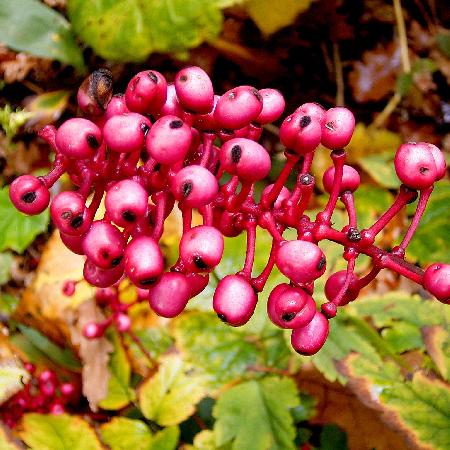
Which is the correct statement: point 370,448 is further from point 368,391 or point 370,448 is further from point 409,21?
point 409,21

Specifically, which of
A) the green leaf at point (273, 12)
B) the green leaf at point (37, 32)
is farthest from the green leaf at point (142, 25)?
the green leaf at point (273, 12)

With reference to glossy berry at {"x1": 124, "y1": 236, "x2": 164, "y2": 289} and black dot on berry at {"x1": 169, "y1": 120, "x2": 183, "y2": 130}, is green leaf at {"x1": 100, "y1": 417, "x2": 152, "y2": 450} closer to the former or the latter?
glossy berry at {"x1": 124, "y1": 236, "x2": 164, "y2": 289}

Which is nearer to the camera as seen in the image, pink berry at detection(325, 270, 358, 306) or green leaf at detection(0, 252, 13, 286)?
pink berry at detection(325, 270, 358, 306)

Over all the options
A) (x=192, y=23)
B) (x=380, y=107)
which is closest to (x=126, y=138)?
(x=192, y=23)

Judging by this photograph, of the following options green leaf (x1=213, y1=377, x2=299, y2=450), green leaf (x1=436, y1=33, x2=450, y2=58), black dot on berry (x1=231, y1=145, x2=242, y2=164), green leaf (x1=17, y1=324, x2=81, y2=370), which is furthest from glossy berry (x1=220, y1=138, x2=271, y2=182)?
green leaf (x1=436, y1=33, x2=450, y2=58)

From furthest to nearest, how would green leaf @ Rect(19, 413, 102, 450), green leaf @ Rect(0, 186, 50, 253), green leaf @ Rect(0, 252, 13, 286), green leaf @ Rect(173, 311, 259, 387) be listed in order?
1. green leaf @ Rect(0, 252, 13, 286)
2. green leaf @ Rect(0, 186, 50, 253)
3. green leaf @ Rect(173, 311, 259, 387)
4. green leaf @ Rect(19, 413, 102, 450)
